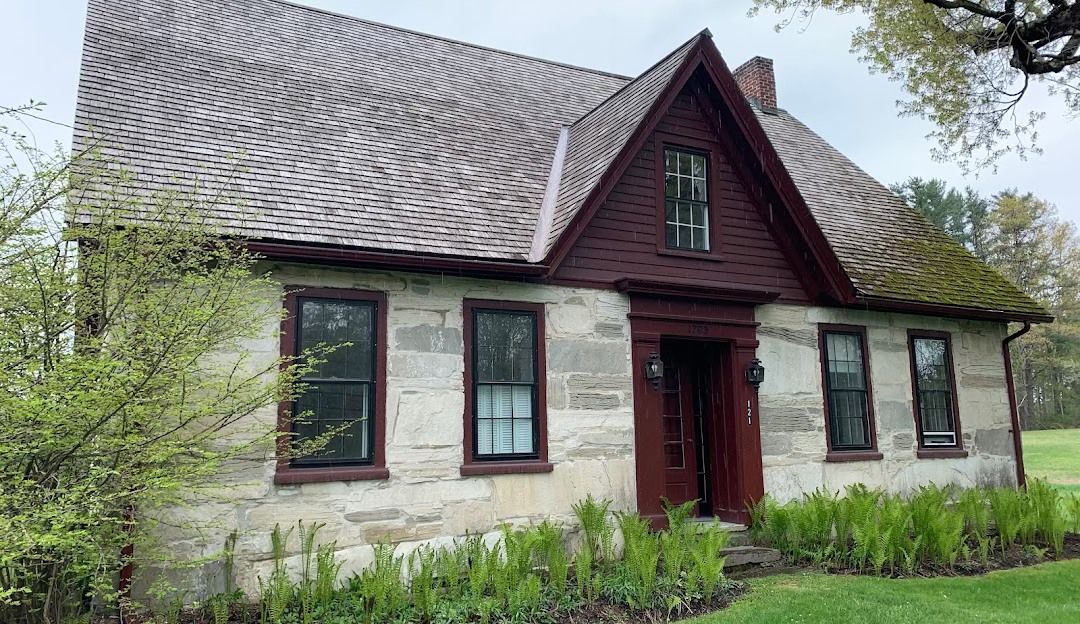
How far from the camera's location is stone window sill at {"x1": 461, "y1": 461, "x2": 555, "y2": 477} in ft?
25.9

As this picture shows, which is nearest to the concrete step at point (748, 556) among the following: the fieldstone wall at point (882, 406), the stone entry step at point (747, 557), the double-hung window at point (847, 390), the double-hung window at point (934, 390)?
the stone entry step at point (747, 557)

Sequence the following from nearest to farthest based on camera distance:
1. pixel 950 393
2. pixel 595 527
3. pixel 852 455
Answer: pixel 595 527
pixel 852 455
pixel 950 393

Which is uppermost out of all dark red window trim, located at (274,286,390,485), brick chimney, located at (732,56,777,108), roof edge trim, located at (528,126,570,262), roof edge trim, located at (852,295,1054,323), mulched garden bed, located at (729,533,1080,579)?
brick chimney, located at (732,56,777,108)

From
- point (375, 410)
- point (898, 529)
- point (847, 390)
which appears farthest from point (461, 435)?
point (847, 390)

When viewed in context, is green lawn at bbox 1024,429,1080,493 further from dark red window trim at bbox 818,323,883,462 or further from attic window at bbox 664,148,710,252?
attic window at bbox 664,148,710,252

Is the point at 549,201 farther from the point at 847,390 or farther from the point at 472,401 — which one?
the point at 847,390

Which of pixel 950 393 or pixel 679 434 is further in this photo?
pixel 950 393

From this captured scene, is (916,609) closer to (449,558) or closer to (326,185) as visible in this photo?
(449,558)

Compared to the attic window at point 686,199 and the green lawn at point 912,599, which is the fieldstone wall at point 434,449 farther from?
the green lawn at point 912,599

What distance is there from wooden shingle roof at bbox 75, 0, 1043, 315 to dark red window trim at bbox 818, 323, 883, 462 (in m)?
0.61

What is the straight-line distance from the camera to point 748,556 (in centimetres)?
823

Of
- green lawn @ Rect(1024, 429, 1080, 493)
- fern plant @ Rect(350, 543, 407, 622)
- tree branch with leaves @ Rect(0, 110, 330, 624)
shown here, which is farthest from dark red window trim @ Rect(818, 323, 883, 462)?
tree branch with leaves @ Rect(0, 110, 330, 624)

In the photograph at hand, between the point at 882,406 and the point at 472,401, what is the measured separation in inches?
244

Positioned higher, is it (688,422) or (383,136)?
(383,136)
